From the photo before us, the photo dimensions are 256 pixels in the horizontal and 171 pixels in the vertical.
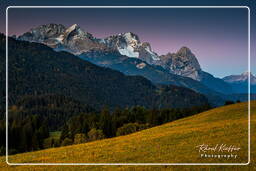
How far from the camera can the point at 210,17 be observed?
17781mm

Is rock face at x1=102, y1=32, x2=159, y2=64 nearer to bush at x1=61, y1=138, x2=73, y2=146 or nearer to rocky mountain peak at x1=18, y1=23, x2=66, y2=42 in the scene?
rocky mountain peak at x1=18, y1=23, x2=66, y2=42

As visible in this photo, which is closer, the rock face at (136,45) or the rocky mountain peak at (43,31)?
the rocky mountain peak at (43,31)

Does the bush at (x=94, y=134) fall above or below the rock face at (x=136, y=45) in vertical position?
below

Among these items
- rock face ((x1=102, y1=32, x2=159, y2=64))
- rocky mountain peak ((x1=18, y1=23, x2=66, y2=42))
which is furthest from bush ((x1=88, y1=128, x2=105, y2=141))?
rocky mountain peak ((x1=18, y1=23, x2=66, y2=42))

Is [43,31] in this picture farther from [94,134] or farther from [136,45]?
[94,134]

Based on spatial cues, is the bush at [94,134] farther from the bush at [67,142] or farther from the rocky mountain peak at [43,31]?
the rocky mountain peak at [43,31]

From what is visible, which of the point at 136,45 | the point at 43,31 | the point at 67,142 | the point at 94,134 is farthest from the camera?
the point at 67,142

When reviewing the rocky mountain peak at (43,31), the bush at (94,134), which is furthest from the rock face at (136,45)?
the bush at (94,134)

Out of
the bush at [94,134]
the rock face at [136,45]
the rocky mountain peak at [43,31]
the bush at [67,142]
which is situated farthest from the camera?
the bush at [94,134]

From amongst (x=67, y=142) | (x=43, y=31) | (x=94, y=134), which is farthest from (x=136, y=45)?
(x=67, y=142)

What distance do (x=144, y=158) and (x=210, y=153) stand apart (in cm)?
340

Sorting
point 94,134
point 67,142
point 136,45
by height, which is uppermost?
point 136,45

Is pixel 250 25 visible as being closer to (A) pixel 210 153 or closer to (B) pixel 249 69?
(B) pixel 249 69

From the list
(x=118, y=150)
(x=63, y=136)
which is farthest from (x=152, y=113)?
(x=118, y=150)
